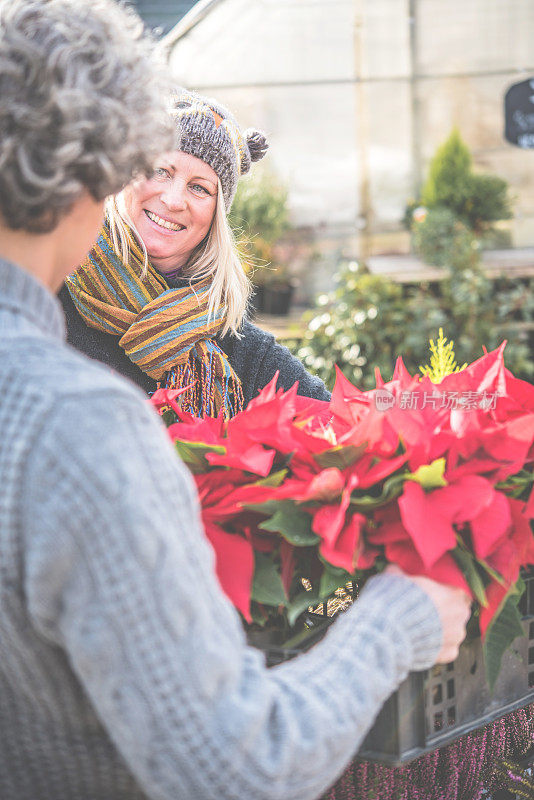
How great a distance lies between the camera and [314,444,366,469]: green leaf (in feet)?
3.17

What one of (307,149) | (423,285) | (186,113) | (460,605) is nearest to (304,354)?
(423,285)

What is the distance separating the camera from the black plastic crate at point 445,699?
95 cm

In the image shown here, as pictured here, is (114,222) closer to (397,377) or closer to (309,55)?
(397,377)

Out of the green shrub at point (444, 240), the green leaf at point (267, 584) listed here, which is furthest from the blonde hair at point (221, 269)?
the green shrub at point (444, 240)

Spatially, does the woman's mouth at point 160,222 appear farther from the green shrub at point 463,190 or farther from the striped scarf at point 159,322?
the green shrub at point 463,190

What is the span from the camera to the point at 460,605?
36.0 inches

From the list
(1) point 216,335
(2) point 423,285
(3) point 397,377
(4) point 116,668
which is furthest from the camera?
(2) point 423,285

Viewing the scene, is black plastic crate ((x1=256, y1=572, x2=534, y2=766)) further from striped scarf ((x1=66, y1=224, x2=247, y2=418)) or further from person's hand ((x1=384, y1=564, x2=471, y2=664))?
striped scarf ((x1=66, y1=224, x2=247, y2=418))

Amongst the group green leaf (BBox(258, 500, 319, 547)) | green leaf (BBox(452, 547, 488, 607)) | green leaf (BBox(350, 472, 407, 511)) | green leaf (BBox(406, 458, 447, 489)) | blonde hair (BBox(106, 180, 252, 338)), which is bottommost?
green leaf (BBox(452, 547, 488, 607))

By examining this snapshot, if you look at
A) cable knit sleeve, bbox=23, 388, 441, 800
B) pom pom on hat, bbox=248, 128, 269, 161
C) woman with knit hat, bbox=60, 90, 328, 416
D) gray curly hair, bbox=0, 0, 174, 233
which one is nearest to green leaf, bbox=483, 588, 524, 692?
cable knit sleeve, bbox=23, 388, 441, 800

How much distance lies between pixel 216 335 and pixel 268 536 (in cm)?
112

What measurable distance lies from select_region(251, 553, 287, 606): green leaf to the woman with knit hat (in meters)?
0.90

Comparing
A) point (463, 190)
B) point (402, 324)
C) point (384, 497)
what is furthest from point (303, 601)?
point (463, 190)

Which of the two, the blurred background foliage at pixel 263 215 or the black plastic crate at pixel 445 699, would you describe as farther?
the blurred background foliage at pixel 263 215
